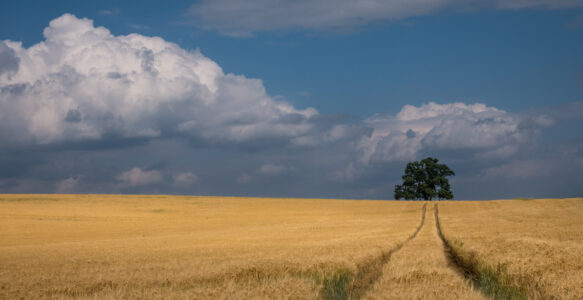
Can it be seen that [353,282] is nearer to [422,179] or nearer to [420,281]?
[420,281]

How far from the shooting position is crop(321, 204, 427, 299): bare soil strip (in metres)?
12.4

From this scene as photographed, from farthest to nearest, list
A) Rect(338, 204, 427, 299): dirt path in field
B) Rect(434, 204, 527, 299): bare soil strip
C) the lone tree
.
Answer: the lone tree, Rect(338, 204, 427, 299): dirt path in field, Rect(434, 204, 527, 299): bare soil strip

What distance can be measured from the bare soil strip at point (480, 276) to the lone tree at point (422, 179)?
8198cm

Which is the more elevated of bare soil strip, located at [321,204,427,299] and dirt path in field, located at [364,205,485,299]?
dirt path in field, located at [364,205,485,299]

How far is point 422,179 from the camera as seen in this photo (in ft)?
338

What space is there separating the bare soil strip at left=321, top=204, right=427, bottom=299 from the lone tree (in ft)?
283

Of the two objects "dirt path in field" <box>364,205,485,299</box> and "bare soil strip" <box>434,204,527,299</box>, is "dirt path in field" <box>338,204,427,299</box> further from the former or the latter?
"bare soil strip" <box>434,204,527,299</box>

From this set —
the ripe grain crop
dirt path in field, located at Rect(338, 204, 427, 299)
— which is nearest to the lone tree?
the ripe grain crop

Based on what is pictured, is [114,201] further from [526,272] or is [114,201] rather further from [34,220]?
[526,272]

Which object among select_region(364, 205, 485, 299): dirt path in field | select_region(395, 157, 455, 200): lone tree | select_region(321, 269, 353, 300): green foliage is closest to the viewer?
select_region(364, 205, 485, 299): dirt path in field

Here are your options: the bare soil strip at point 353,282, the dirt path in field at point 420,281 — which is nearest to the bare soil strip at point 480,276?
the dirt path in field at point 420,281

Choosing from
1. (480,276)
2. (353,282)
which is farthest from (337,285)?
(480,276)

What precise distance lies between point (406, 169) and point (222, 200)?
1611 inches

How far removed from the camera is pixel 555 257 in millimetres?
15320
